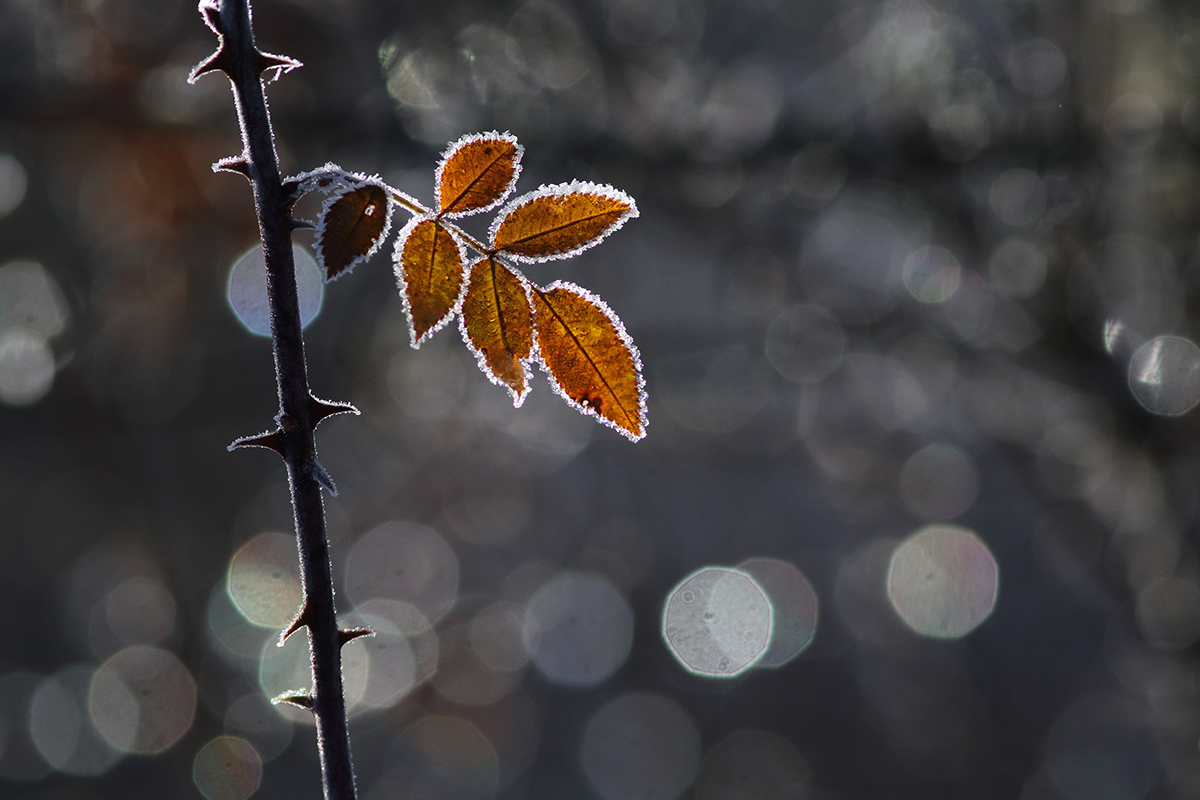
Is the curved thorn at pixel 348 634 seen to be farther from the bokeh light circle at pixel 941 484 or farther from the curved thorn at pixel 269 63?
the bokeh light circle at pixel 941 484

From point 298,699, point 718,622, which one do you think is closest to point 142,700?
point 718,622

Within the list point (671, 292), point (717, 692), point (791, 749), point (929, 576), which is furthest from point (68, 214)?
point (929, 576)

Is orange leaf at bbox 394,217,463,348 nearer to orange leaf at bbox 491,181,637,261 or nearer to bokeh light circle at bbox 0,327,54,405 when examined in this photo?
orange leaf at bbox 491,181,637,261

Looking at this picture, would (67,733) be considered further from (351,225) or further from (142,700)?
(351,225)

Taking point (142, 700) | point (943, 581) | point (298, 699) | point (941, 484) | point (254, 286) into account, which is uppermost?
point (254, 286)

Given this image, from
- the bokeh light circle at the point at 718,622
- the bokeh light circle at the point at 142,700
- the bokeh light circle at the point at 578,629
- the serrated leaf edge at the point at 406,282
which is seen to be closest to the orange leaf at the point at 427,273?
the serrated leaf edge at the point at 406,282

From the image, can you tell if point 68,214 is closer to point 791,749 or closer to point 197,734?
point 197,734
